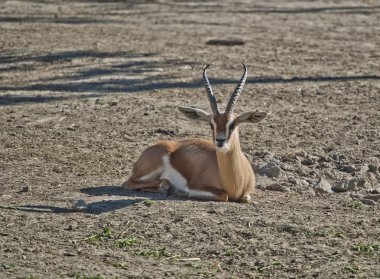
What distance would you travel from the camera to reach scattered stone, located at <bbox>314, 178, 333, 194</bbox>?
9.88 meters

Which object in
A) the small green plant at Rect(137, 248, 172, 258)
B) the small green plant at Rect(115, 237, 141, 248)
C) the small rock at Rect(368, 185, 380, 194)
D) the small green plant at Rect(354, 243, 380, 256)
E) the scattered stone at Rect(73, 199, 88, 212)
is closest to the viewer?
the small green plant at Rect(137, 248, 172, 258)

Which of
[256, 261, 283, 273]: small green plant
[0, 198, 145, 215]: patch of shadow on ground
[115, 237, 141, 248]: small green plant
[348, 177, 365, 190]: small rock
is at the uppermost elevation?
[256, 261, 283, 273]: small green plant

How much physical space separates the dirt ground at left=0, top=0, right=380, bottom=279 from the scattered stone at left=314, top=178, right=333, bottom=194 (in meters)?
0.02

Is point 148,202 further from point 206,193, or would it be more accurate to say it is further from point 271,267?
point 271,267

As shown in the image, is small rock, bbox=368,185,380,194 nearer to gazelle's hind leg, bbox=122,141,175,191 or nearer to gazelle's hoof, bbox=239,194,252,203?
gazelle's hoof, bbox=239,194,252,203

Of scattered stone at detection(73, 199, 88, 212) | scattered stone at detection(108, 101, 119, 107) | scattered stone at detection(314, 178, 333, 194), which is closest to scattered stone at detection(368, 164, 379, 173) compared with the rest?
scattered stone at detection(314, 178, 333, 194)

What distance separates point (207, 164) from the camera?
32.1ft

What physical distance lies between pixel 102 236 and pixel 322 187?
2.72 metres

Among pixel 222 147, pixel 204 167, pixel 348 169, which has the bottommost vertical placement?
pixel 348 169

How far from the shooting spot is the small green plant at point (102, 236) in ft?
25.7

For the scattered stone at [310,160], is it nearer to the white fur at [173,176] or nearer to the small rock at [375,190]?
the small rock at [375,190]

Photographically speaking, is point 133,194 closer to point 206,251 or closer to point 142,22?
point 206,251

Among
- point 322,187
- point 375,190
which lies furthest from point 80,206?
point 375,190

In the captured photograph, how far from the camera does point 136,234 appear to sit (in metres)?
8.01
